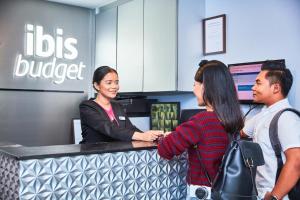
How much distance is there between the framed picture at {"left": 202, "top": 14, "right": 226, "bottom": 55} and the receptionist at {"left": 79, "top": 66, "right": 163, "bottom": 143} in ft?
3.39

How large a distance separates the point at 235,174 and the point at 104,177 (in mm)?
568

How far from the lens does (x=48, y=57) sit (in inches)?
147

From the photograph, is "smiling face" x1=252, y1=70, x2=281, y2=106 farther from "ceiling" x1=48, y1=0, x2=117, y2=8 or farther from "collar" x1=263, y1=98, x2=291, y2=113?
"ceiling" x1=48, y1=0, x2=117, y2=8

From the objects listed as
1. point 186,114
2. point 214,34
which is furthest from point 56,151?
point 214,34

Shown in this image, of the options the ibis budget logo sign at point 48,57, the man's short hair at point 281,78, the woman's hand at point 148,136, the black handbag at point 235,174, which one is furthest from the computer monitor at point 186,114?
the black handbag at point 235,174

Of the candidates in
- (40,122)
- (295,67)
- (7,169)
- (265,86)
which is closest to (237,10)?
(295,67)

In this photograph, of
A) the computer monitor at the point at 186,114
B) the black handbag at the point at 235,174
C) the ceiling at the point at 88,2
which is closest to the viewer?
the black handbag at the point at 235,174

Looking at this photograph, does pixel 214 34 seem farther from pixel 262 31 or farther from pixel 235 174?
pixel 235 174

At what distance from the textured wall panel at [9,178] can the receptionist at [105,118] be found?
61 cm

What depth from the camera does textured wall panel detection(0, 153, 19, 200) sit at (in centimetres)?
134

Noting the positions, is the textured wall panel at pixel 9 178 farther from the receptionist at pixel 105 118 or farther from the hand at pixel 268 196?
Answer: the hand at pixel 268 196

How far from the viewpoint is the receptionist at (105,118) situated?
1.92m

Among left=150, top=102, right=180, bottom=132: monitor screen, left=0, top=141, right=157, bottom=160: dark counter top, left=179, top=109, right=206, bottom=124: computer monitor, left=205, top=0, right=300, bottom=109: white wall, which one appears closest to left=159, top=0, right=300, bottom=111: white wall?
left=205, top=0, right=300, bottom=109: white wall

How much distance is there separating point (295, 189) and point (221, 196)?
475 millimetres
